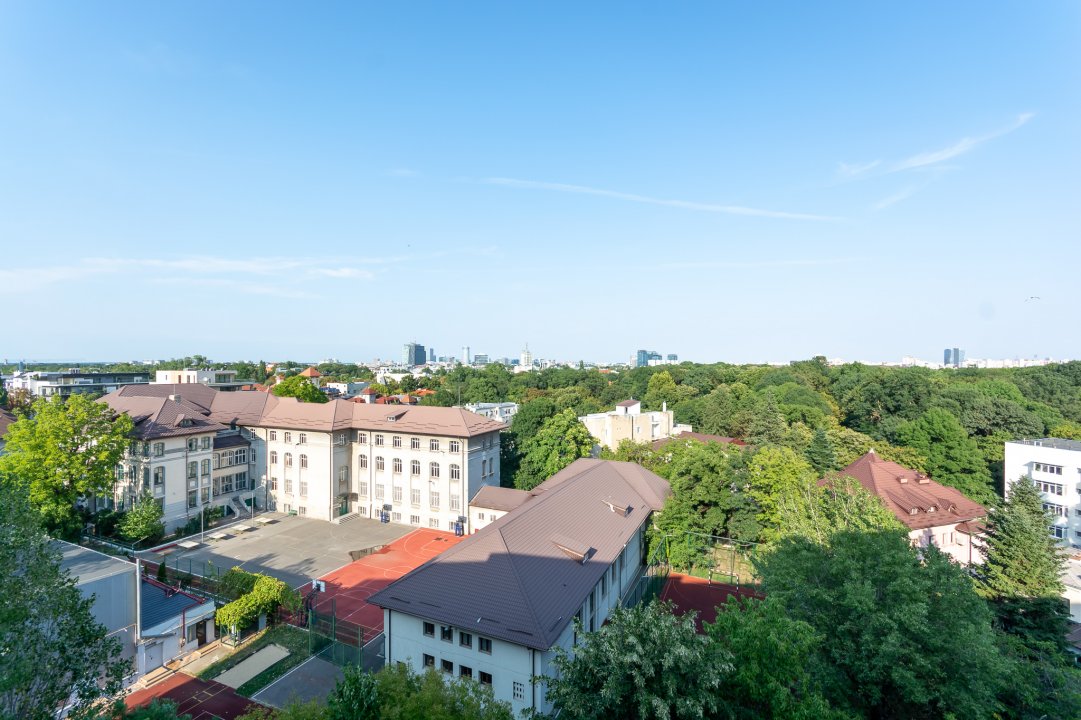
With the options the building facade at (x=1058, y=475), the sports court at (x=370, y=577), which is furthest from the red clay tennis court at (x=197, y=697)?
the building facade at (x=1058, y=475)

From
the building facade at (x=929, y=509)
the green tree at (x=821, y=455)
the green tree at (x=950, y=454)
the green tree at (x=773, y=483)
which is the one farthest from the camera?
the green tree at (x=950, y=454)

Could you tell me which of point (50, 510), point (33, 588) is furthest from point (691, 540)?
point (50, 510)

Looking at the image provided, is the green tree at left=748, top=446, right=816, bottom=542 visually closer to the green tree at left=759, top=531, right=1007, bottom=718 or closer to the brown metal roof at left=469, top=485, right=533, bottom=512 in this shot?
the green tree at left=759, top=531, right=1007, bottom=718

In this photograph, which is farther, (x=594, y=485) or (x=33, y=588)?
(x=594, y=485)

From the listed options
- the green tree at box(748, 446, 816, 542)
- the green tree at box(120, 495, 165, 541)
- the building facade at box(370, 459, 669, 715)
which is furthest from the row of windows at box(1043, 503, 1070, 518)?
the green tree at box(120, 495, 165, 541)

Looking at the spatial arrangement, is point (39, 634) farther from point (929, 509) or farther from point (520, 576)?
point (929, 509)

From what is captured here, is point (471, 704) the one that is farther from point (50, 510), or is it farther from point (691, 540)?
point (50, 510)

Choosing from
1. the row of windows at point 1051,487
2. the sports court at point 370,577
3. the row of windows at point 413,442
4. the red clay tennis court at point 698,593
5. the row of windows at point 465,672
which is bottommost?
the red clay tennis court at point 698,593

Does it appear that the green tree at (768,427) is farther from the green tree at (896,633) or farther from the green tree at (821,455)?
the green tree at (896,633)
